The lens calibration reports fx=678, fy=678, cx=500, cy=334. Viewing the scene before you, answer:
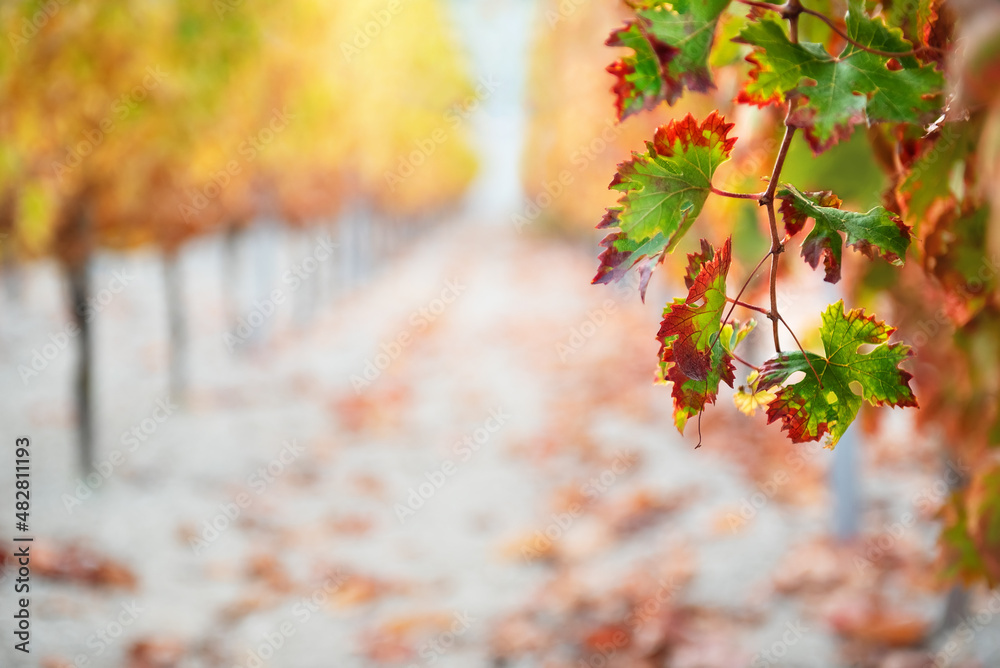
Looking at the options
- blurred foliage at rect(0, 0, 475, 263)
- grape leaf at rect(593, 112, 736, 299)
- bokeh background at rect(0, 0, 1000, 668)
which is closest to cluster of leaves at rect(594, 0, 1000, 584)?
grape leaf at rect(593, 112, 736, 299)

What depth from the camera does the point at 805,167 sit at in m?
1.75

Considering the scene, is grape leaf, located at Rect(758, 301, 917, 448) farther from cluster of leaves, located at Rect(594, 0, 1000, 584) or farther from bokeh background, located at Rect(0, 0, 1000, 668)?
bokeh background, located at Rect(0, 0, 1000, 668)

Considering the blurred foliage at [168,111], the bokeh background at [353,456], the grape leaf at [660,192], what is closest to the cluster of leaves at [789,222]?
the grape leaf at [660,192]

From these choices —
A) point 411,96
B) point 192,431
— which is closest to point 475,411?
point 192,431

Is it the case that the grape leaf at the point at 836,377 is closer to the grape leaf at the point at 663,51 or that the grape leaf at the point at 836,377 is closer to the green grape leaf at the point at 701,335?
the green grape leaf at the point at 701,335

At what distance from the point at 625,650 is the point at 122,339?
10.6 m

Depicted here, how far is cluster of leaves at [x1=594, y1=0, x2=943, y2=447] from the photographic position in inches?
25.7

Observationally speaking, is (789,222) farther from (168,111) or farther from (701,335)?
(168,111)

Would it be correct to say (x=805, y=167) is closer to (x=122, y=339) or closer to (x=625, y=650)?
(x=625, y=650)

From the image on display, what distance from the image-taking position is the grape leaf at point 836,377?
665 mm

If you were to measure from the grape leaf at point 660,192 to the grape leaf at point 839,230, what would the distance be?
0.08m

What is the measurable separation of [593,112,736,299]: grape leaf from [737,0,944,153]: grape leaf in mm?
78

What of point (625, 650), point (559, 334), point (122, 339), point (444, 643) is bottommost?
point (625, 650)

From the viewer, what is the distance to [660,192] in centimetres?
68
